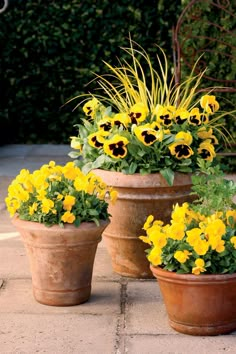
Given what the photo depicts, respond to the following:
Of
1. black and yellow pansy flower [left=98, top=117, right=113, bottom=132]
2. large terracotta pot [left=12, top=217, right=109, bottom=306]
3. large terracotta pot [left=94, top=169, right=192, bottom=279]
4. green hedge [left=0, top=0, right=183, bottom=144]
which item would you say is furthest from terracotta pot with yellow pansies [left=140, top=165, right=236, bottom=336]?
green hedge [left=0, top=0, right=183, bottom=144]

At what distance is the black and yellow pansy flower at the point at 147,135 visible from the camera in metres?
4.20

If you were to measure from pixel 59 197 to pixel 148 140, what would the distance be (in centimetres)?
59

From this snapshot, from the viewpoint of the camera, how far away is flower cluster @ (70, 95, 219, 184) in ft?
14.0

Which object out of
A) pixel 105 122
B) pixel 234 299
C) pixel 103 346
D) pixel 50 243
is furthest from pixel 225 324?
pixel 105 122

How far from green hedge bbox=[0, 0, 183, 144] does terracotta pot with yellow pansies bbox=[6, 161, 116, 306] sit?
15.9 feet

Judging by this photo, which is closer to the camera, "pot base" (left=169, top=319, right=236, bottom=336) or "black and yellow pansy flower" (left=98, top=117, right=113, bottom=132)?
"pot base" (left=169, top=319, right=236, bottom=336)

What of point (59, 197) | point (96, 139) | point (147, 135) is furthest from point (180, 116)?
point (59, 197)

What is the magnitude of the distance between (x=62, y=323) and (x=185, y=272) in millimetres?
597

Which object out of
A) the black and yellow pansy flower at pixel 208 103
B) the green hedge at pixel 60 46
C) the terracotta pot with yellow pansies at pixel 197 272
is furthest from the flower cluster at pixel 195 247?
the green hedge at pixel 60 46

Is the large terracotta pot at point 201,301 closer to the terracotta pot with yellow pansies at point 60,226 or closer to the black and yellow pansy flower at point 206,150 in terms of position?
the terracotta pot with yellow pansies at point 60,226

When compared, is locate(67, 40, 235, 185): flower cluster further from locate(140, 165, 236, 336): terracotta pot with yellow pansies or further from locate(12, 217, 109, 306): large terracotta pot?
locate(140, 165, 236, 336): terracotta pot with yellow pansies

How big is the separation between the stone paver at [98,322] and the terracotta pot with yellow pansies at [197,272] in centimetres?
8

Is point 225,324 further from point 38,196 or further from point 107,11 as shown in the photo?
point 107,11

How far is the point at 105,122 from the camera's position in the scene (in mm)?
4441
